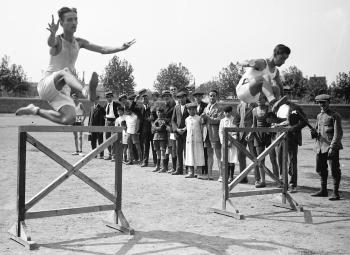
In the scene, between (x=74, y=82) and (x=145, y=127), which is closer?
(x=74, y=82)

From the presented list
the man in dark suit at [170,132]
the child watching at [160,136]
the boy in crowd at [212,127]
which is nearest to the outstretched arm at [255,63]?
the boy in crowd at [212,127]

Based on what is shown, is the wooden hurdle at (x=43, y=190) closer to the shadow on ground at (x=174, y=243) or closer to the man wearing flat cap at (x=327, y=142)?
the shadow on ground at (x=174, y=243)

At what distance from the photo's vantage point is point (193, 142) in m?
11.1

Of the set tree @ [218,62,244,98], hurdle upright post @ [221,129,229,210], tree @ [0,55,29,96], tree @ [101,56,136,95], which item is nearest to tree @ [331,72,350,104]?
tree @ [218,62,244,98]

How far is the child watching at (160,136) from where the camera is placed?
11.9 m

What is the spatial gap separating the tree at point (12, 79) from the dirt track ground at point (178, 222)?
62388mm

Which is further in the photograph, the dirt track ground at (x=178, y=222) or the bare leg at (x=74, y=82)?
the dirt track ground at (x=178, y=222)

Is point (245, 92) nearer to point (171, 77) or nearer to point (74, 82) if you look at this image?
point (74, 82)

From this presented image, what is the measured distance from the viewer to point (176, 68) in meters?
67.0

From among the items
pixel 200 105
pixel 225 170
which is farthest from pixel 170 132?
pixel 225 170

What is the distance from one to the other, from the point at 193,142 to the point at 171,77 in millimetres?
55709

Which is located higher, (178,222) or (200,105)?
(200,105)

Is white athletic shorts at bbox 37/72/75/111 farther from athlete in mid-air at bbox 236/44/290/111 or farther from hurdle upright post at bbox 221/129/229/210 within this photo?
hurdle upright post at bbox 221/129/229/210

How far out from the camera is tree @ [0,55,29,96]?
68794 millimetres
